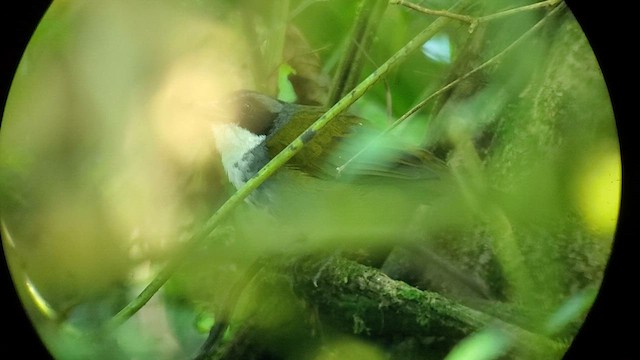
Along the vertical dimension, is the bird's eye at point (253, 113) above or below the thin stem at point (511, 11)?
below

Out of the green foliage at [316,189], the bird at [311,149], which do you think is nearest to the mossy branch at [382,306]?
the green foliage at [316,189]

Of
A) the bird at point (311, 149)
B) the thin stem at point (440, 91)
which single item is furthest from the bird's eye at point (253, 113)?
the thin stem at point (440, 91)

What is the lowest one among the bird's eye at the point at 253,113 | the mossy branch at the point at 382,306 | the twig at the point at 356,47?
the mossy branch at the point at 382,306

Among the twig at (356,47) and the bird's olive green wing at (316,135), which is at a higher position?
the twig at (356,47)

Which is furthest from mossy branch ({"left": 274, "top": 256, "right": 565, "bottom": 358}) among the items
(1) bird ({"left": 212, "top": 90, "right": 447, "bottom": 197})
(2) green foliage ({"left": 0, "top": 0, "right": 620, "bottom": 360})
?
(1) bird ({"left": 212, "top": 90, "right": 447, "bottom": 197})

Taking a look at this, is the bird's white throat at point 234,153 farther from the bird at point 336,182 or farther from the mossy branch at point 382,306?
the mossy branch at point 382,306

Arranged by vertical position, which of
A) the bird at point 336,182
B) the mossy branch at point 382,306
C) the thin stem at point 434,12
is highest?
the thin stem at point 434,12

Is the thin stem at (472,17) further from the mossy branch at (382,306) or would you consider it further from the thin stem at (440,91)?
the mossy branch at (382,306)

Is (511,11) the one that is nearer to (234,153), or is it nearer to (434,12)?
(434,12)
